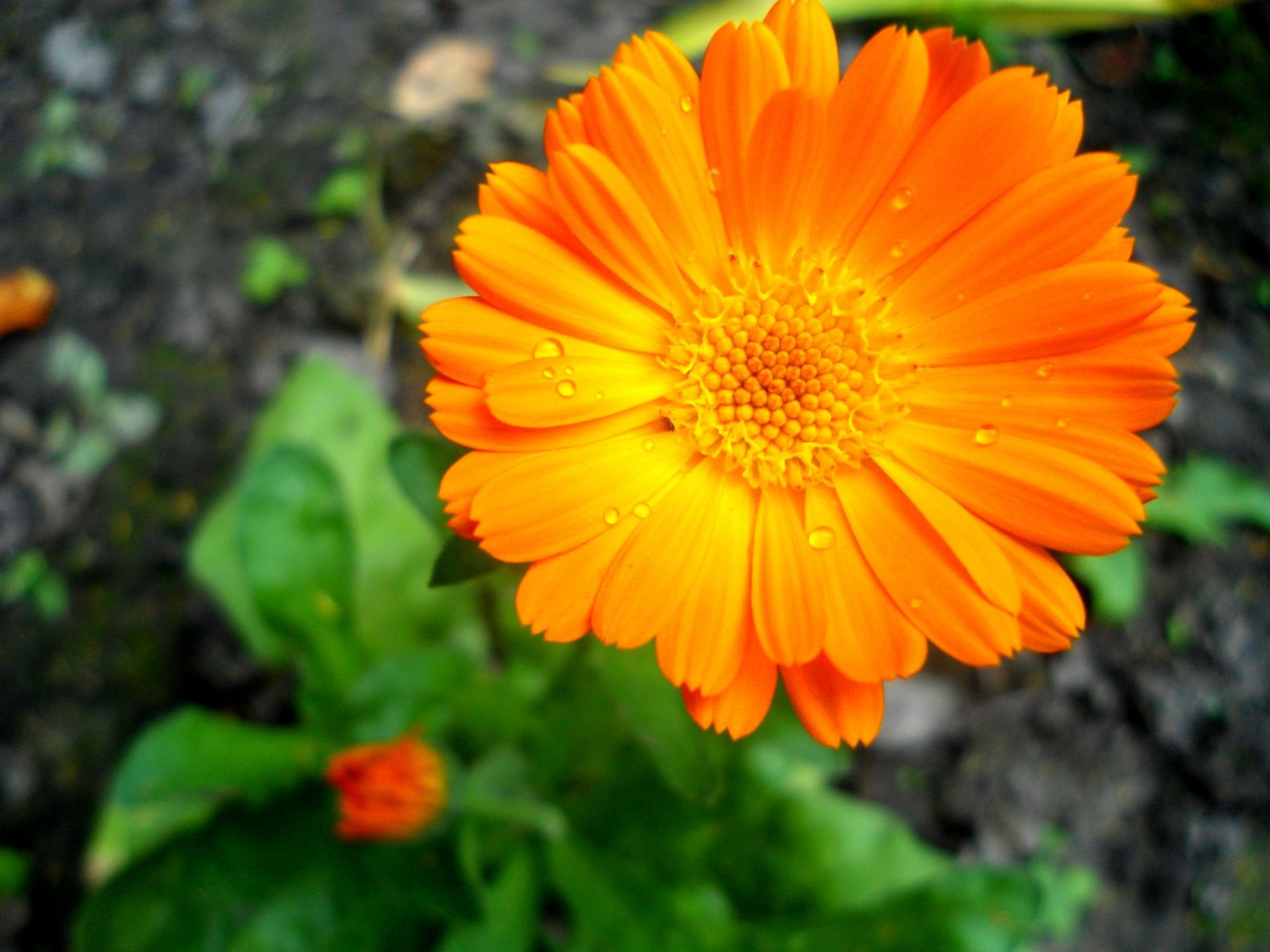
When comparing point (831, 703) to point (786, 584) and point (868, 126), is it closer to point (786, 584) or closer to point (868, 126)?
point (786, 584)

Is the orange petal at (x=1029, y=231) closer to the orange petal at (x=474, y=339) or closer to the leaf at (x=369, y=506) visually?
the orange petal at (x=474, y=339)

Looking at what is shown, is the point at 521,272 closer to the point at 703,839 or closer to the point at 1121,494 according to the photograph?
the point at 1121,494

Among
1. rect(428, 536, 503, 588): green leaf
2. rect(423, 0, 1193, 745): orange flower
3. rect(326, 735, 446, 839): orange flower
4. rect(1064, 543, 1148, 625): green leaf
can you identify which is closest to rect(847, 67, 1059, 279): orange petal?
rect(423, 0, 1193, 745): orange flower

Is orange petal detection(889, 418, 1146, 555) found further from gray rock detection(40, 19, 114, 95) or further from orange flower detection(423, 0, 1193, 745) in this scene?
gray rock detection(40, 19, 114, 95)

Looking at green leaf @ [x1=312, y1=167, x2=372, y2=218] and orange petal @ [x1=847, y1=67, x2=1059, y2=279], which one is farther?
green leaf @ [x1=312, y1=167, x2=372, y2=218]

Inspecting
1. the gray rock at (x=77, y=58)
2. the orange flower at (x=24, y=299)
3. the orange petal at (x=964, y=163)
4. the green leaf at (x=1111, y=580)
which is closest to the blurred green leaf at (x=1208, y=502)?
the green leaf at (x=1111, y=580)
